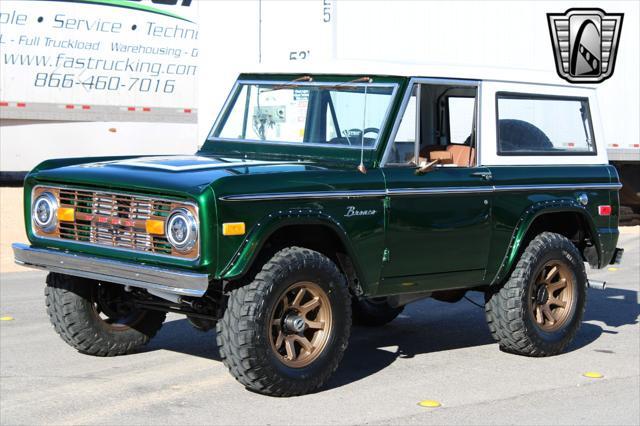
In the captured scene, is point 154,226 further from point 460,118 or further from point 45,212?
point 460,118

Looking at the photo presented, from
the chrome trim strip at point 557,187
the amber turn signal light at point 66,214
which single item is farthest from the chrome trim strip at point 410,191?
the amber turn signal light at point 66,214

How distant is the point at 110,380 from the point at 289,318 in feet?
3.97

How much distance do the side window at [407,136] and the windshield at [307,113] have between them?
18cm

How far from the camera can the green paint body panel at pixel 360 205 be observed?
6762 mm

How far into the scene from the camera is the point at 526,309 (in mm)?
8477

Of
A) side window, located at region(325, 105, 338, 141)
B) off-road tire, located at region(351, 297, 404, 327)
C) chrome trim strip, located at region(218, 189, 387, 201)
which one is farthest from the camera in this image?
off-road tire, located at region(351, 297, 404, 327)

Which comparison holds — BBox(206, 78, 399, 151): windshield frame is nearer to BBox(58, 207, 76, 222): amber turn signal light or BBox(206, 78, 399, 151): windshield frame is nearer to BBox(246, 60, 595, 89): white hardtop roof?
BBox(246, 60, 595, 89): white hardtop roof

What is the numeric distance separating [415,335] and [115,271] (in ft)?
10.3

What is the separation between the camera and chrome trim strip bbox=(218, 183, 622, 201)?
685cm

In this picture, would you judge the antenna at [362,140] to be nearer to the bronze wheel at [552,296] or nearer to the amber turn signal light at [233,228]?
the amber turn signal light at [233,228]

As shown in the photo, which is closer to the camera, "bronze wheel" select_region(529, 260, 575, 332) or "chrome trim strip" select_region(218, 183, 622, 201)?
"chrome trim strip" select_region(218, 183, 622, 201)

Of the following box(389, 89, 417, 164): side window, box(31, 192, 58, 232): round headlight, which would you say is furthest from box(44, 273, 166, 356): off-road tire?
box(389, 89, 417, 164): side window

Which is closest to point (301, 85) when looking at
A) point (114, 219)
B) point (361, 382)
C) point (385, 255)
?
point (385, 255)

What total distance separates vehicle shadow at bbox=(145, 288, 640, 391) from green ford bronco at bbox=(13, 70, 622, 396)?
310 millimetres
